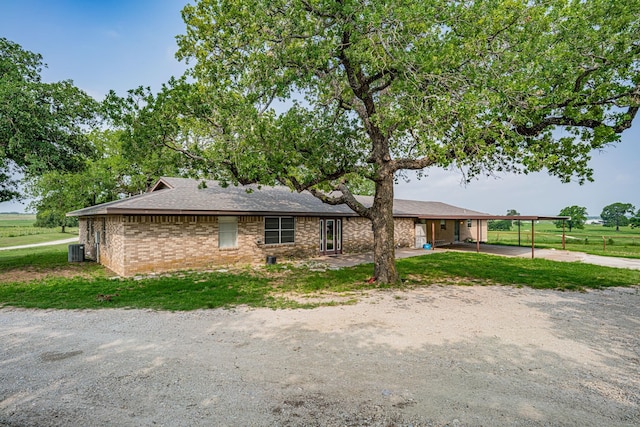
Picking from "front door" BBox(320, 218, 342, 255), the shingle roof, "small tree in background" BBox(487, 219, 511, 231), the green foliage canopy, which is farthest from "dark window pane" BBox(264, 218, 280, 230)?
"small tree in background" BBox(487, 219, 511, 231)

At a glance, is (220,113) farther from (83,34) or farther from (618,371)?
(618,371)

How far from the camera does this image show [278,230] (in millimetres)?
15430

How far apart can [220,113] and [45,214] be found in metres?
25.9

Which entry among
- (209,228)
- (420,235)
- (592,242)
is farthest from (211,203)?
(592,242)

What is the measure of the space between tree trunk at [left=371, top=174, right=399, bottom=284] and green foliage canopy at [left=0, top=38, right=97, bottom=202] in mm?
11975

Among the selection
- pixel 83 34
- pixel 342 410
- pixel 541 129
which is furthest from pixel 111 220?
pixel 541 129

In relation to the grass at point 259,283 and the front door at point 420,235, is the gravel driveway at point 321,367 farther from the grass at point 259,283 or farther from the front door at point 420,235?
the front door at point 420,235

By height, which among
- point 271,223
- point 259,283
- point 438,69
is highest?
point 438,69

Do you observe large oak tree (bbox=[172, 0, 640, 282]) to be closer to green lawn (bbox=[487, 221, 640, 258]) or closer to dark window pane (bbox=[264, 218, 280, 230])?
dark window pane (bbox=[264, 218, 280, 230])

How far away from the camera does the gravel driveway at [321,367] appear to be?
3211 mm

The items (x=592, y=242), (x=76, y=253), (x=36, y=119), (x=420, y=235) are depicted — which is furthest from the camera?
(x=592, y=242)

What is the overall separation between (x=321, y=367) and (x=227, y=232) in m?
10.5

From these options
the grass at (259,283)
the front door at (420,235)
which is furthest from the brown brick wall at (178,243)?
the front door at (420,235)

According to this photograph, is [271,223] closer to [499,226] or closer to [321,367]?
[321,367]
